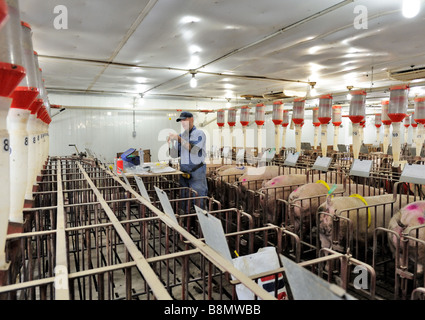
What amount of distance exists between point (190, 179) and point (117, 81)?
13.3ft

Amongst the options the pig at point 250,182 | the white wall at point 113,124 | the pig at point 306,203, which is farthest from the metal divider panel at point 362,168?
the white wall at point 113,124

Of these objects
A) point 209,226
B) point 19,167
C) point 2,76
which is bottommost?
point 209,226

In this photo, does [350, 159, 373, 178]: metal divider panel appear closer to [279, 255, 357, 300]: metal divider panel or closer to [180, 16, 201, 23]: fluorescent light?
[180, 16, 201, 23]: fluorescent light

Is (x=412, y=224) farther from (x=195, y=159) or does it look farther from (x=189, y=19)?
(x=189, y=19)

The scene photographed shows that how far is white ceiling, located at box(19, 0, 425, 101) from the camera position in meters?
3.04

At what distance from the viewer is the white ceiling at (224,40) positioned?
120 inches

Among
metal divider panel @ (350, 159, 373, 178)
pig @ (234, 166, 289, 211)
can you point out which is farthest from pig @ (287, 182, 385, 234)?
pig @ (234, 166, 289, 211)

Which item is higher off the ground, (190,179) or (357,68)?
(357,68)

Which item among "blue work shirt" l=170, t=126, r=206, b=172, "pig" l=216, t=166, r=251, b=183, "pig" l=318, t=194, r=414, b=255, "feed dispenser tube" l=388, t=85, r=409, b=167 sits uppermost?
"feed dispenser tube" l=388, t=85, r=409, b=167

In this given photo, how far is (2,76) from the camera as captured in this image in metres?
1.07

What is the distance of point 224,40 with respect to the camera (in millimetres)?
4090

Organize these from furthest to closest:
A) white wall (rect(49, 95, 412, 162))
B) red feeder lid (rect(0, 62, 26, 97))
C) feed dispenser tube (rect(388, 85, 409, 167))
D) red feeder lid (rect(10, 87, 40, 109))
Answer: white wall (rect(49, 95, 412, 162)) → feed dispenser tube (rect(388, 85, 409, 167)) → red feeder lid (rect(10, 87, 40, 109)) → red feeder lid (rect(0, 62, 26, 97))
